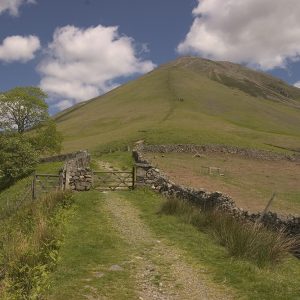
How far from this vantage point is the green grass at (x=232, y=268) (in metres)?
11.6

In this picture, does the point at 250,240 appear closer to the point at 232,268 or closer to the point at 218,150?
the point at 232,268

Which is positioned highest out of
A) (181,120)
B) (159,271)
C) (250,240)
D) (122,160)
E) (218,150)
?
(181,120)

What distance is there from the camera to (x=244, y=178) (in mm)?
43188

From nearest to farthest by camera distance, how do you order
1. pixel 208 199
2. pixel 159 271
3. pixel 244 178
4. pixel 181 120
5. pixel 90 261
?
pixel 159 271 → pixel 90 261 → pixel 208 199 → pixel 244 178 → pixel 181 120

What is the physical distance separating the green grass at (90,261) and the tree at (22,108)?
4294 cm

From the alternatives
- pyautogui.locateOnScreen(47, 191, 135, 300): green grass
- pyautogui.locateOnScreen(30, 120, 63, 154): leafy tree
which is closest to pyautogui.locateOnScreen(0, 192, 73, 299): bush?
pyautogui.locateOnScreen(47, 191, 135, 300): green grass

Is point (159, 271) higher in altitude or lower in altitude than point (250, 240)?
lower

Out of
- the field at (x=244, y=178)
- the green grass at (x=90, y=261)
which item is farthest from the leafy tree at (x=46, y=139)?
the green grass at (x=90, y=261)

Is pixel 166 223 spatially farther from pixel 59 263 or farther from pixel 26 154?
pixel 26 154

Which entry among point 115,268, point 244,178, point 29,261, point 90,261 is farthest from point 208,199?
point 244,178

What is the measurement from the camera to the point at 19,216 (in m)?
21.7

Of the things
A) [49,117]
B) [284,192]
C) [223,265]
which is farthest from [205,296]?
[49,117]

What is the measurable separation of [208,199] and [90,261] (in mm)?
9563

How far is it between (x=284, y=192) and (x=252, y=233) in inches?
907
